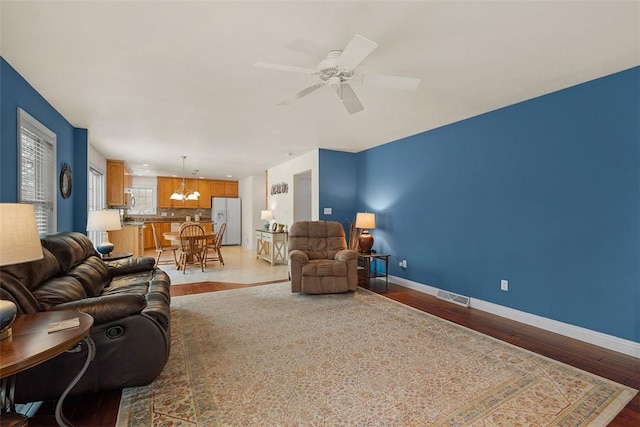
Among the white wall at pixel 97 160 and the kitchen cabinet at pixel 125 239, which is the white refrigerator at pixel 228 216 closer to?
the white wall at pixel 97 160

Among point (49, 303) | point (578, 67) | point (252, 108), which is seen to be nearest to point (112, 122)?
point (252, 108)

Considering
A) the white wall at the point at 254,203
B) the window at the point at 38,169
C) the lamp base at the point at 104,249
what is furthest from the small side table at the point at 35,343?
the white wall at the point at 254,203

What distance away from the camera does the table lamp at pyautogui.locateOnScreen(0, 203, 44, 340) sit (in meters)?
1.31

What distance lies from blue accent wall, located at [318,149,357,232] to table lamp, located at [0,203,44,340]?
4420 millimetres

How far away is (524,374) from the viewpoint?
2195 mm

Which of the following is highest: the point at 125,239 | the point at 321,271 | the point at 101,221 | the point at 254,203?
the point at 254,203

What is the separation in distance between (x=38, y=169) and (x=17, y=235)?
8.40 feet

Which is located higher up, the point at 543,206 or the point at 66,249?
the point at 543,206

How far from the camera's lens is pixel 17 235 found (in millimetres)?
1367

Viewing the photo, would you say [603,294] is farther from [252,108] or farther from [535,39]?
[252,108]

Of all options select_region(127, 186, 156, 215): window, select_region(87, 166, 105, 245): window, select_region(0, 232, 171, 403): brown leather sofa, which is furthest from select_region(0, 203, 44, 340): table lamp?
select_region(127, 186, 156, 215): window

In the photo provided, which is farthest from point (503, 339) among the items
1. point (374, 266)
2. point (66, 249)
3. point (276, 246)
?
point (276, 246)

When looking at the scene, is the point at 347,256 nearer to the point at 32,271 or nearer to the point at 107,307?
the point at 107,307

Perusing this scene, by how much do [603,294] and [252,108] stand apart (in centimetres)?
395
